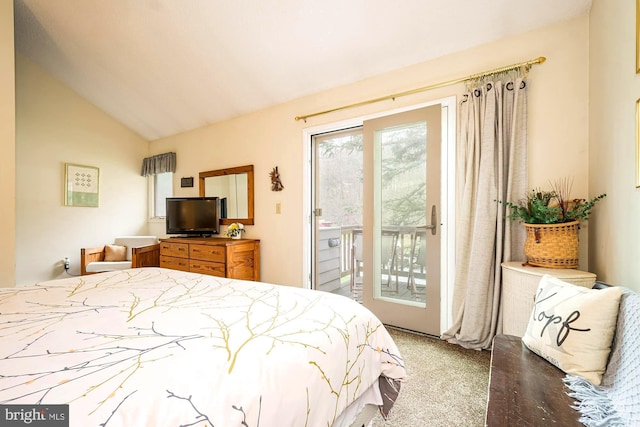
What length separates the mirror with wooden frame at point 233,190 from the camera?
3760 mm

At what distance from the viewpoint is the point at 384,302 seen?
2764 mm

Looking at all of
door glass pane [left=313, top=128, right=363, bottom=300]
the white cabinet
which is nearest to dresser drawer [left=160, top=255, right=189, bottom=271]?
door glass pane [left=313, top=128, right=363, bottom=300]

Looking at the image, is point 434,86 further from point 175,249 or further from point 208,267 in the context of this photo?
point 175,249

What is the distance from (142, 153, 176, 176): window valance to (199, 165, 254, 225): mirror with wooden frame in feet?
2.54

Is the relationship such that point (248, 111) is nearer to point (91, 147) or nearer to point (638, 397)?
point (91, 147)

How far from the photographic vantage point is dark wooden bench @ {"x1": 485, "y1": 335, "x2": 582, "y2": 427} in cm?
85

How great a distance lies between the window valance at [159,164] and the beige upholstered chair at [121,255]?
1.18 metres

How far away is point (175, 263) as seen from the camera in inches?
148

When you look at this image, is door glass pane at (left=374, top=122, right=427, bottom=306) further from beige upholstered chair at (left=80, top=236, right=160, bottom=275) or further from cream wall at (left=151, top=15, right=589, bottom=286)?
beige upholstered chair at (left=80, top=236, right=160, bottom=275)

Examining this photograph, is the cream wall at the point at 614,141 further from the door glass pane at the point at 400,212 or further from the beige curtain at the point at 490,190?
the door glass pane at the point at 400,212

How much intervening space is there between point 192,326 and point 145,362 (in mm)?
238

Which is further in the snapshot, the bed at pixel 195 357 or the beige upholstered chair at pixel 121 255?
the beige upholstered chair at pixel 121 255

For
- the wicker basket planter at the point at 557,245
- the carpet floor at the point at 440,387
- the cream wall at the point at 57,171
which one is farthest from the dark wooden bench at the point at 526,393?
the cream wall at the point at 57,171

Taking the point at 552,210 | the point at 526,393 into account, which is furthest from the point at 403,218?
the point at 526,393
